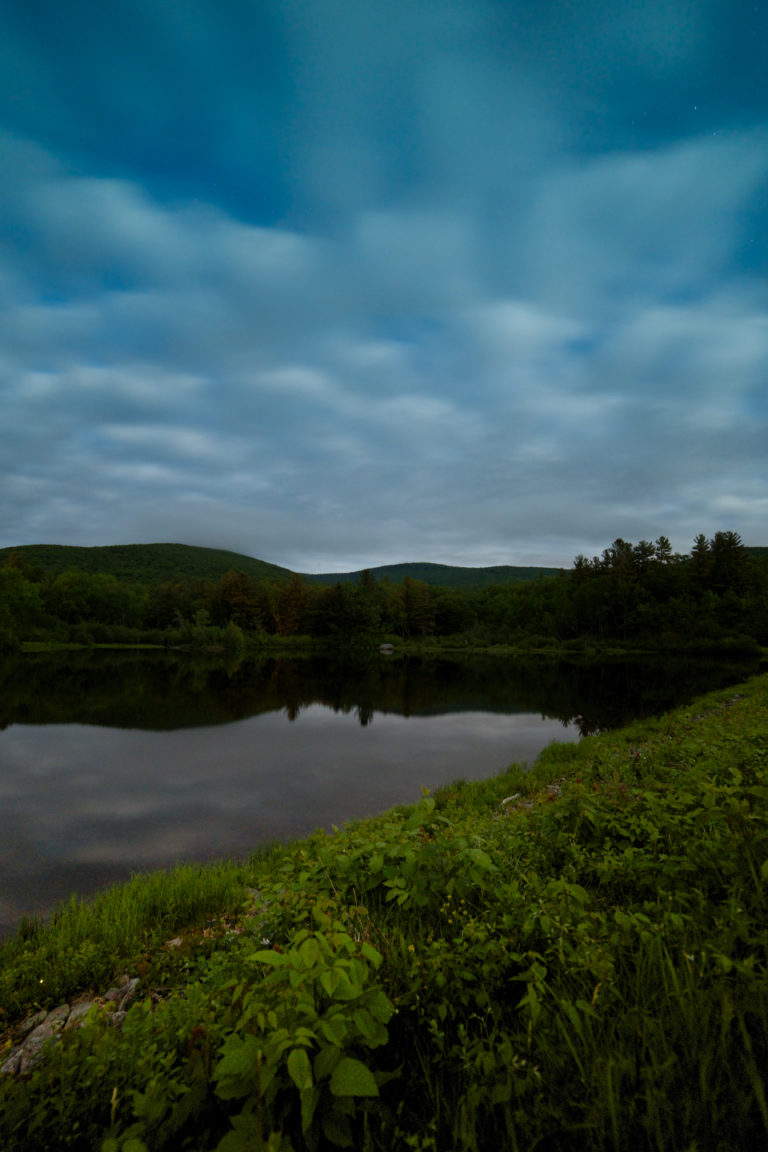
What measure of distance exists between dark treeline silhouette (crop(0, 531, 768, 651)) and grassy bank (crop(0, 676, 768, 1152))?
7931 cm

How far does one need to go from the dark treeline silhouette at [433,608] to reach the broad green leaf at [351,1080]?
265 ft

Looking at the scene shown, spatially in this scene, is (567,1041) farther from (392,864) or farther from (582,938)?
(392,864)

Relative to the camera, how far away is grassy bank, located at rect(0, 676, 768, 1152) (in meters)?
1.83

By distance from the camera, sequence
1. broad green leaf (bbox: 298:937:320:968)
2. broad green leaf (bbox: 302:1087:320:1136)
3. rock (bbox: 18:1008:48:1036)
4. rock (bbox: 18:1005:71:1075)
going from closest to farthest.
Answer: broad green leaf (bbox: 302:1087:320:1136), broad green leaf (bbox: 298:937:320:968), rock (bbox: 18:1005:71:1075), rock (bbox: 18:1008:48:1036)

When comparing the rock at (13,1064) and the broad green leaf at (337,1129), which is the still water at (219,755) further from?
the broad green leaf at (337,1129)

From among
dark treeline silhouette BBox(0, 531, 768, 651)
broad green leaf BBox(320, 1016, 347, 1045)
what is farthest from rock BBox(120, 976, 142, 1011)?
dark treeline silhouette BBox(0, 531, 768, 651)

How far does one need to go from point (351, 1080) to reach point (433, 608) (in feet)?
371

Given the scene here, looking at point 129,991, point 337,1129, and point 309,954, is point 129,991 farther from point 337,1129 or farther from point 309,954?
point 337,1129

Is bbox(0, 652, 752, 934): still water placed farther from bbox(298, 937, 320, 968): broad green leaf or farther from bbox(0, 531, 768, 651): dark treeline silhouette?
bbox(0, 531, 768, 651): dark treeline silhouette

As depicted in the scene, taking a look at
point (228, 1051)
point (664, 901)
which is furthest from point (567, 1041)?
point (664, 901)

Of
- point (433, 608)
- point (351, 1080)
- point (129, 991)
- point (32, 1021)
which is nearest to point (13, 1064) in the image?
point (32, 1021)

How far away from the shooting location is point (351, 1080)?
184 cm

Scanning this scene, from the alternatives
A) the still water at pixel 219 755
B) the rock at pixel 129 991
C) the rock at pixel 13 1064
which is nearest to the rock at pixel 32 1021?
the rock at pixel 13 1064

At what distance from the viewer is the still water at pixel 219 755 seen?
9445 mm
